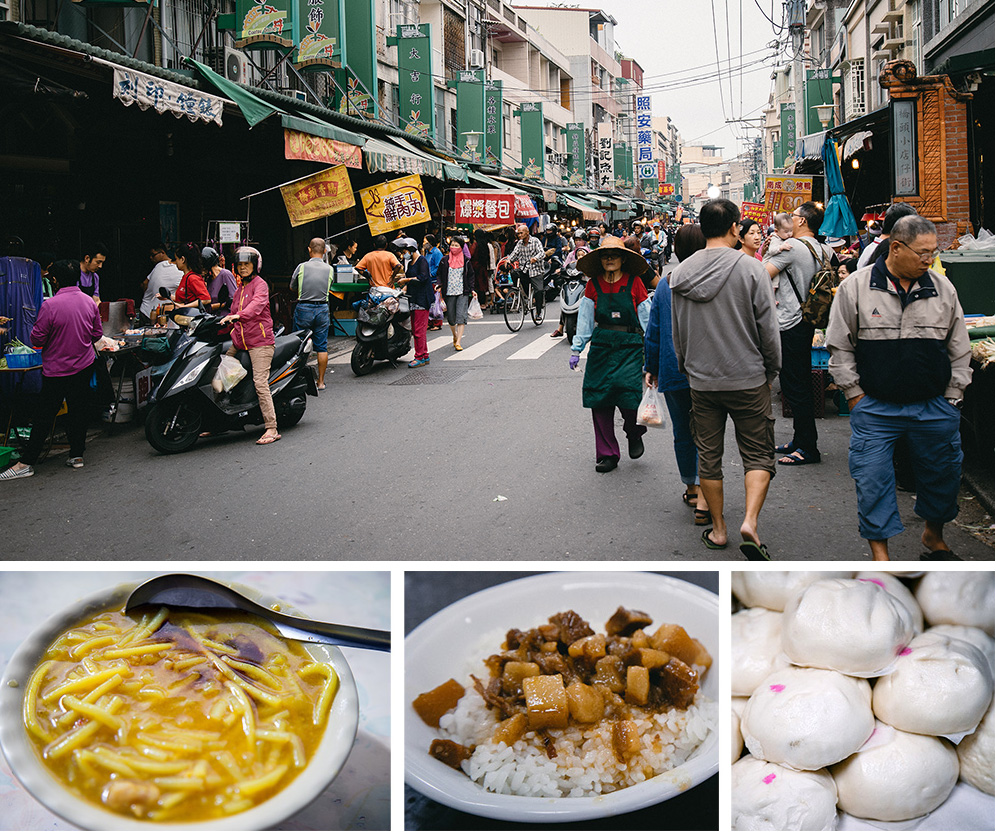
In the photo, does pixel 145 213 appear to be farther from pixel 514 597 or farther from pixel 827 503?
pixel 514 597

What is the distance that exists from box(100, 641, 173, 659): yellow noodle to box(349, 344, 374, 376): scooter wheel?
29.2 ft

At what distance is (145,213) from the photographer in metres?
13.7

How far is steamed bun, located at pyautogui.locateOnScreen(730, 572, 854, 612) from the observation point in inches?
106

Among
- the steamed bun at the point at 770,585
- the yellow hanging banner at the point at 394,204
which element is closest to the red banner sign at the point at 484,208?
the yellow hanging banner at the point at 394,204

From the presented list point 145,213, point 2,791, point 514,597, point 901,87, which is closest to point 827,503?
point 514,597

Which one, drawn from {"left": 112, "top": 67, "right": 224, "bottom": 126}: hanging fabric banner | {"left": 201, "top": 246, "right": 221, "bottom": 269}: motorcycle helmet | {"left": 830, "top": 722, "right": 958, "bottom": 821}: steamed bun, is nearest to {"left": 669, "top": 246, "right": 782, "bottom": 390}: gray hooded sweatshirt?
{"left": 830, "top": 722, "right": 958, "bottom": 821}: steamed bun

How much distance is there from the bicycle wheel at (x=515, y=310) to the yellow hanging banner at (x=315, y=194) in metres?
4.82

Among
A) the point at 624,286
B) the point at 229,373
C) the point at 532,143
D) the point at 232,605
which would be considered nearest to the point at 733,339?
the point at 624,286

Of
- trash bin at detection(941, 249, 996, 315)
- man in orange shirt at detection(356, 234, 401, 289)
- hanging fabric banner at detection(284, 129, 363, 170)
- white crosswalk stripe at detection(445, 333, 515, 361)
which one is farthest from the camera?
white crosswalk stripe at detection(445, 333, 515, 361)

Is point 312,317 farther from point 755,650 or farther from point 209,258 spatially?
point 755,650

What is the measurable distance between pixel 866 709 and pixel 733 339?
2.42 m

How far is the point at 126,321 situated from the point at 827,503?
751cm

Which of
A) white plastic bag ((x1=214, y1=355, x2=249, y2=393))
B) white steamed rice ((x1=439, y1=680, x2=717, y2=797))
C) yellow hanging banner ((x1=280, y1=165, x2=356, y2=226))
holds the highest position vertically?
yellow hanging banner ((x1=280, y1=165, x2=356, y2=226))

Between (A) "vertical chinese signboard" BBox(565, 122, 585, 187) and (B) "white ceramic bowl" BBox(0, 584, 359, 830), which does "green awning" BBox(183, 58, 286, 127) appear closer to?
(B) "white ceramic bowl" BBox(0, 584, 359, 830)
